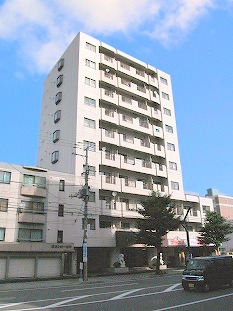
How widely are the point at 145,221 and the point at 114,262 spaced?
807cm

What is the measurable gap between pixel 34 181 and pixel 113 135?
13.6m

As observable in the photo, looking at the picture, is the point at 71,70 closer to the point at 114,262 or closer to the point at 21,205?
the point at 21,205

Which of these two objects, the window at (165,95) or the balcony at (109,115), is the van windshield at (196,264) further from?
the window at (165,95)

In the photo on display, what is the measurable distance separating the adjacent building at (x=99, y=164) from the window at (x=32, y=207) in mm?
114

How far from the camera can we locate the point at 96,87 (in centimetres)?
4472

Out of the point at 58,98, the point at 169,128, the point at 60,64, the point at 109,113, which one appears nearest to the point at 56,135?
the point at 58,98

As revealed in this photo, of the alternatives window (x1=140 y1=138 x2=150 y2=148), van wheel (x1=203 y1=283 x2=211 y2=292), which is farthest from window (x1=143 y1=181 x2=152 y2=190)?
van wheel (x1=203 y1=283 x2=211 y2=292)

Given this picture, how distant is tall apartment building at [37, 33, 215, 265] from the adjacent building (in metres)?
0.15

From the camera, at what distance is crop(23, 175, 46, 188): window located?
34.8m

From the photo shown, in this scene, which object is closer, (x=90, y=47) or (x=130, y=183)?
(x=130, y=183)

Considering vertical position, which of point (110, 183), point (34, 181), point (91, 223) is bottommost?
point (91, 223)

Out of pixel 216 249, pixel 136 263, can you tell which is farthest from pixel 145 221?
pixel 216 249

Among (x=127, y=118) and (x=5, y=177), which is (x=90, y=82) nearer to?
(x=127, y=118)

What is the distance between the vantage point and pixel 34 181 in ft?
116
